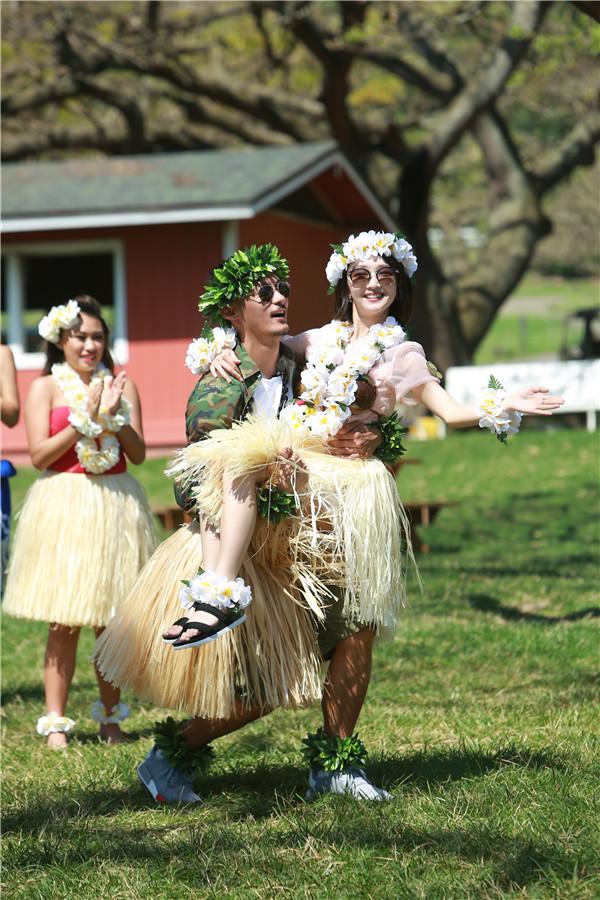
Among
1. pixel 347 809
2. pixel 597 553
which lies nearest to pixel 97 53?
pixel 597 553

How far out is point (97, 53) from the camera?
20.9m

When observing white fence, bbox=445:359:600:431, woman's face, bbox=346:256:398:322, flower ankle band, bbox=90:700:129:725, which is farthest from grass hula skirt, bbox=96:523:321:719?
white fence, bbox=445:359:600:431

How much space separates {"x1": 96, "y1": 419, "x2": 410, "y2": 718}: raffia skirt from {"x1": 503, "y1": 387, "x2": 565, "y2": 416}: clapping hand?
519 millimetres

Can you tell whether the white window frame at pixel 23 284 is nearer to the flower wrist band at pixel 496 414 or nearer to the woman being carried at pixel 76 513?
the woman being carried at pixel 76 513

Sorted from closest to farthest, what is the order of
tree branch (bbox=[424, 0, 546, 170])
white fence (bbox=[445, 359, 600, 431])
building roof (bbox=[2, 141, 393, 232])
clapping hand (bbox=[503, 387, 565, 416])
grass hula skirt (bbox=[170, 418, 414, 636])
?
clapping hand (bbox=[503, 387, 565, 416]) < grass hula skirt (bbox=[170, 418, 414, 636]) < building roof (bbox=[2, 141, 393, 232]) < tree branch (bbox=[424, 0, 546, 170]) < white fence (bbox=[445, 359, 600, 431])

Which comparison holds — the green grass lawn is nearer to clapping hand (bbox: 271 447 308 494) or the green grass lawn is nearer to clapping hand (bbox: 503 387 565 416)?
clapping hand (bbox: 271 447 308 494)

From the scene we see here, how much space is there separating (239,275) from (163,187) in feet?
47.8

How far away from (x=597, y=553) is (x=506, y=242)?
1242cm

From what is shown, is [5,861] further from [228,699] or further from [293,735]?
[293,735]

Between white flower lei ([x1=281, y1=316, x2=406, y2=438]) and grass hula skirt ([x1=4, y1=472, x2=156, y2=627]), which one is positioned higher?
white flower lei ([x1=281, y1=316, x2=406, y2=438])

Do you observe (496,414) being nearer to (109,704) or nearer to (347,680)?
(347,680)

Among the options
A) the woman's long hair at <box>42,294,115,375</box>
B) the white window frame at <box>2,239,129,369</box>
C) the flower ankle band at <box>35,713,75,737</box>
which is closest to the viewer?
the flower ankle band at <box>35,713,75,737</box>

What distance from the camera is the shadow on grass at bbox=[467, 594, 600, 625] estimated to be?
25.3 ft

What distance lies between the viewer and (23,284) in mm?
19344
